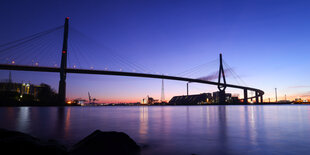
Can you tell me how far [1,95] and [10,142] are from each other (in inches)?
2977

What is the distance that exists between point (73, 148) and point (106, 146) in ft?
2.53

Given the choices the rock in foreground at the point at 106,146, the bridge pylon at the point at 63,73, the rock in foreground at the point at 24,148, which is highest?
the bridge pylon at the point at 63,73

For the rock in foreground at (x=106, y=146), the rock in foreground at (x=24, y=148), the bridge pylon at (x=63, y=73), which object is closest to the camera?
the rock in foreground at (x=24, y=148)

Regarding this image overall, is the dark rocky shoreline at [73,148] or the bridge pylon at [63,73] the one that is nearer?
the dark rocky shoreline at [73,148]

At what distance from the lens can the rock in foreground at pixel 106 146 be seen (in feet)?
11.5

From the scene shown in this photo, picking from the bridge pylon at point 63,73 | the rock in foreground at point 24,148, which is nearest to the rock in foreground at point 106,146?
the rock in foreground at point 24,148

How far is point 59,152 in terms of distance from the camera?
9.82 feet

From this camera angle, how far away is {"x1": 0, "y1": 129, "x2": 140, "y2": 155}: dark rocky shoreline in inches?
110

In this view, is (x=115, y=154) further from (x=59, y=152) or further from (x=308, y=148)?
(x=308, y=148)

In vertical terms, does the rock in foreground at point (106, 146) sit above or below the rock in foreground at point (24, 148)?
below

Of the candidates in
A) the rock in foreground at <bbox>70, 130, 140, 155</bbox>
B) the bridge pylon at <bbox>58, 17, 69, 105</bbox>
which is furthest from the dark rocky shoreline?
the bridge pylon at <bbox>58, 17, 69, 105</bbox>

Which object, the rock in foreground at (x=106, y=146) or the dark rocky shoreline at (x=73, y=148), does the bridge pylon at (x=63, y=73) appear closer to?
the dark rocky shoreline at (x=73, y=148)

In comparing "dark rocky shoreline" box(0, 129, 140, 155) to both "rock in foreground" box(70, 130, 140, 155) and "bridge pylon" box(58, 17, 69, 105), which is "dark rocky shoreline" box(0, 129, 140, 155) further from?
"bridge pylon" box(58, 17, 69, 105)

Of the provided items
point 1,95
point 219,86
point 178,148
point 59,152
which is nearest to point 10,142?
point 59,152
